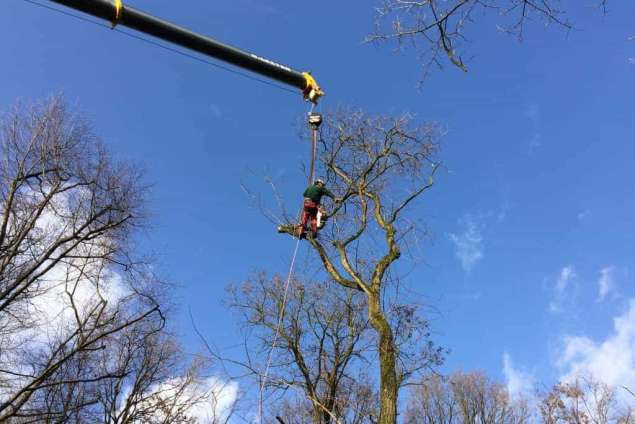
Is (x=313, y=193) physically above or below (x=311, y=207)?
above

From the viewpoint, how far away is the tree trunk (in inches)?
237

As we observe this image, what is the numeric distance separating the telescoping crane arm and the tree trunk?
366cm

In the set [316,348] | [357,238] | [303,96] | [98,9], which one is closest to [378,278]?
[357,238]

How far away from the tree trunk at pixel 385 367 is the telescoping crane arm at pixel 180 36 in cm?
366

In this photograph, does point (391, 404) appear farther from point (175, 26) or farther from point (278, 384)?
point (278, 384)

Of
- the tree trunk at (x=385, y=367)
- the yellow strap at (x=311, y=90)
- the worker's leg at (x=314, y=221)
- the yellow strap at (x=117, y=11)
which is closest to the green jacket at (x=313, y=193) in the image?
the worker's leg at (x=314, y=221)

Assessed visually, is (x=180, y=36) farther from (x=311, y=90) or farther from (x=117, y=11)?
(x=311, y=90)

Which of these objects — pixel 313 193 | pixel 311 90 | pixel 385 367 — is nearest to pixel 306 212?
pixel 313 193

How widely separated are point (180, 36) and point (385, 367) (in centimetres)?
453

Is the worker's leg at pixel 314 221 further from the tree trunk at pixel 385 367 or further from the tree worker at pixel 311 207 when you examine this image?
the tree trunk at pixel 385 367

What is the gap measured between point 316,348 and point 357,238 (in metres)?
8.47

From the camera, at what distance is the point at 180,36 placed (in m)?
3.65

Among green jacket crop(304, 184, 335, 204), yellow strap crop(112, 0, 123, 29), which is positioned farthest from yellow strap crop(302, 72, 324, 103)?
green jacket crop(304, 184, 335, 204)

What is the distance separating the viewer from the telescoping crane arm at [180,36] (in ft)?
11.0
